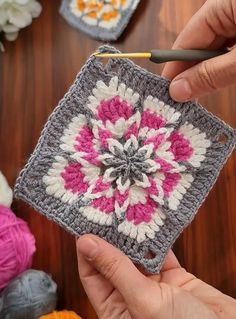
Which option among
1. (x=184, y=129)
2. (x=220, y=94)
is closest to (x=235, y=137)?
(x=184, y=129)

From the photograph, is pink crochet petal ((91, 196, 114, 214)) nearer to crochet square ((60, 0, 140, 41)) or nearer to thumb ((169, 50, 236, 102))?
thumb ((169, 50, 236, 102))

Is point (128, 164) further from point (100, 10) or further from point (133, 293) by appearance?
point (100, 10)

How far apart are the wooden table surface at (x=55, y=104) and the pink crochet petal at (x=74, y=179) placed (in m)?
0.21

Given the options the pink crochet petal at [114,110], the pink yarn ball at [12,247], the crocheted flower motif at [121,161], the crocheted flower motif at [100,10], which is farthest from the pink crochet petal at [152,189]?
the crocheted flower motif at [100,10]

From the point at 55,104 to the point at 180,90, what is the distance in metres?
0.31

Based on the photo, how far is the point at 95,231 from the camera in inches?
25.6

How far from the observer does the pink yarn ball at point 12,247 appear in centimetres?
78

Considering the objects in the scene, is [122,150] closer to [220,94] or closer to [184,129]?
[184,129]

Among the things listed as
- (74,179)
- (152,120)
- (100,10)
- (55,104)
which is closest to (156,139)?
(152,120)

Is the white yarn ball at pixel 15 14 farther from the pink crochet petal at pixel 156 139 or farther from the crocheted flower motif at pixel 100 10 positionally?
the pink crochet petal at pixel 156 139

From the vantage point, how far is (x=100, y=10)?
3.01ft

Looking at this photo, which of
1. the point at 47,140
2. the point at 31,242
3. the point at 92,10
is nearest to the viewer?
the point at 47,140

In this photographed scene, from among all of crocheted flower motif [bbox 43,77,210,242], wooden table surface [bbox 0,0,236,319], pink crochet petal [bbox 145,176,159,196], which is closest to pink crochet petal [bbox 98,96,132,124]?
crocheted flower motif [bbox 43,77,210,242]

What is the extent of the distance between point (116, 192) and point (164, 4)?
1.45ft
